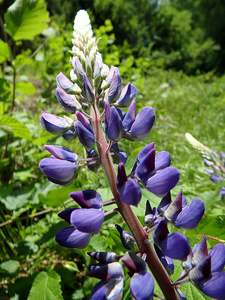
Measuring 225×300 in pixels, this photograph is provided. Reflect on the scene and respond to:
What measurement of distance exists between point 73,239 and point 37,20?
149 centimetres

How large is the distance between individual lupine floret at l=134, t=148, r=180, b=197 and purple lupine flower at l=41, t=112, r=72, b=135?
0.27 meters

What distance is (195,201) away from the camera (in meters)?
0.67

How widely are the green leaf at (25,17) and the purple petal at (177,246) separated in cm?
158

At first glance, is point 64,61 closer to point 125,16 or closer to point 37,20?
point 37,20

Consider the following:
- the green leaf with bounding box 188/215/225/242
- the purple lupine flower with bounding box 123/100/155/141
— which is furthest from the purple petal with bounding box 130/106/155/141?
the green leaf with bounding box 188/215/225/242

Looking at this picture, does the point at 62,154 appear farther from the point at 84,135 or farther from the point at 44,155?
the point at 44,155

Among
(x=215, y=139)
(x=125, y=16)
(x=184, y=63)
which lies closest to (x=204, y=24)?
(x=184, y=63)

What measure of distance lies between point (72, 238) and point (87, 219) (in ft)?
0.26

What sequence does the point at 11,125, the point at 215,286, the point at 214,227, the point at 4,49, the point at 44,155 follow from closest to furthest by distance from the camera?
the point at 215,286
the point at 214,227
the point at 11,125
the point at 4,49
the point at 44,155

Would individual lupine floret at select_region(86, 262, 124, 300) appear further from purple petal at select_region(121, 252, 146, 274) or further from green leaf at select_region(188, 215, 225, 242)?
green leaf at select_region(188, 215, 225, 242)

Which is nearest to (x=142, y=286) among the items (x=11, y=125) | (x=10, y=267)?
(x=10, y=267)

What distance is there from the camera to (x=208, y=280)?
24.1 inches

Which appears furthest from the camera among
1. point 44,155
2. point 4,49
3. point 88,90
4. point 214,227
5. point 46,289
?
point 44,155

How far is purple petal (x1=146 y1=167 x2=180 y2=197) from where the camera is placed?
26.4 inches
